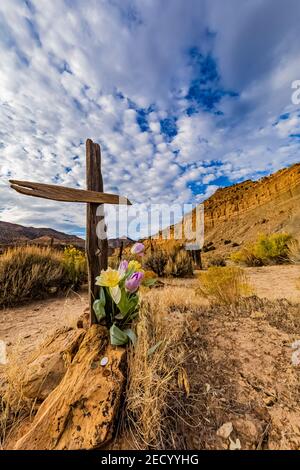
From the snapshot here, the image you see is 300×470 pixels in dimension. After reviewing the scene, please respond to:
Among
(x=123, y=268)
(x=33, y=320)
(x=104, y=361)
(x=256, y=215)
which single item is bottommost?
(x=33, y=320)

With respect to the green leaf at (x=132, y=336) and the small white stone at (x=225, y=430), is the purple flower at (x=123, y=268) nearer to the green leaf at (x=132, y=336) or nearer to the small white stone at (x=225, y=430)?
the green leaf at (x=132, y=336)

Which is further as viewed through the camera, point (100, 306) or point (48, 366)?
point (100, 306)

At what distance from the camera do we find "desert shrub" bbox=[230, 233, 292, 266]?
10.3 metres

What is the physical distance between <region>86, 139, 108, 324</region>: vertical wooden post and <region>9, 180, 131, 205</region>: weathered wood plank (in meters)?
0.10

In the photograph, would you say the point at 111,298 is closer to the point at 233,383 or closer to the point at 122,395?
the point at 122,395

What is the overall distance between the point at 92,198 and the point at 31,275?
4112 mm

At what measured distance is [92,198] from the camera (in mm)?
2160

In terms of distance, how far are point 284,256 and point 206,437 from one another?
10.7 meters

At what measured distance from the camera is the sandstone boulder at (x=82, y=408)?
1.36 metres

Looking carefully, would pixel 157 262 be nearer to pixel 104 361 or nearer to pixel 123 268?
pixel 123 268

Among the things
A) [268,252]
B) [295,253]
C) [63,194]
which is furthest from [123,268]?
[268,252]

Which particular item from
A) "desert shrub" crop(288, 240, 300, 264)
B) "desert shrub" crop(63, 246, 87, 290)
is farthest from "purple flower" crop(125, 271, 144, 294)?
"desert shrub" crop(288, 240, 300, 264)

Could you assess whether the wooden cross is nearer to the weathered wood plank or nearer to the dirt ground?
the weathered wood plank
